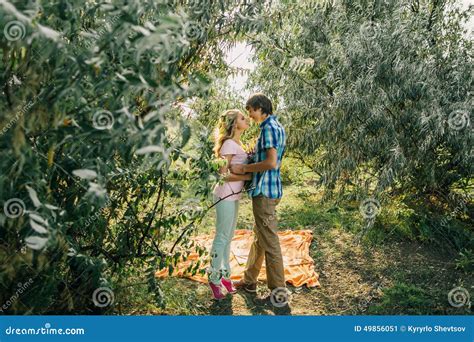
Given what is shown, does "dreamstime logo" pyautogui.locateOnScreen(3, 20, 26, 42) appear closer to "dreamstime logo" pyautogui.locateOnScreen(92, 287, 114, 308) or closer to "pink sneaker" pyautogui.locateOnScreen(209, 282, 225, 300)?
"dreamstime logo" pyautogui.locateOnScreen(92, 287, 114, 308)

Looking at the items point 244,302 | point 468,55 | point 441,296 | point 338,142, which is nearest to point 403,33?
point 468,55

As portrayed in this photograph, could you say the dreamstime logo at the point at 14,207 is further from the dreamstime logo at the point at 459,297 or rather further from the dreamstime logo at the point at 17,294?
the dreamstime logo at the point at 459,297

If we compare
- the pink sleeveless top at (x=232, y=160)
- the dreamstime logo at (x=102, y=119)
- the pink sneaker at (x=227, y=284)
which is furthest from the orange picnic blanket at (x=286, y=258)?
the dreamstime logo at (x=102, y=119)

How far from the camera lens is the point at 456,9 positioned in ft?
22.2

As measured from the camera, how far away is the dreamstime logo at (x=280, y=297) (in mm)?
4590

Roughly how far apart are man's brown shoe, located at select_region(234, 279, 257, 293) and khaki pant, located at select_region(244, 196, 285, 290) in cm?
20

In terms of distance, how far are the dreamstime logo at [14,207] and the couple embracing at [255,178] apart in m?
2.00

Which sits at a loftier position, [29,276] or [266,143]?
[266,143]

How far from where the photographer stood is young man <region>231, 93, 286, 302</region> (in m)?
4.20

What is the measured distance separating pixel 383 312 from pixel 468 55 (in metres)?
3.44

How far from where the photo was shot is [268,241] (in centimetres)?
448

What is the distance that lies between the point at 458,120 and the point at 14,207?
15.3ft

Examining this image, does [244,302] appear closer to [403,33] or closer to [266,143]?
[266,143]

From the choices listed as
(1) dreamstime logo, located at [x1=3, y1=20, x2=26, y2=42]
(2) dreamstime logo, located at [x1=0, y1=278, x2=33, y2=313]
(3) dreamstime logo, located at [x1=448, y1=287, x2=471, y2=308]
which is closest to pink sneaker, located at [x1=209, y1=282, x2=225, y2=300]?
(2) dreamstime logo, located at [x1=0, y1=278, x2=33, y2=313]
